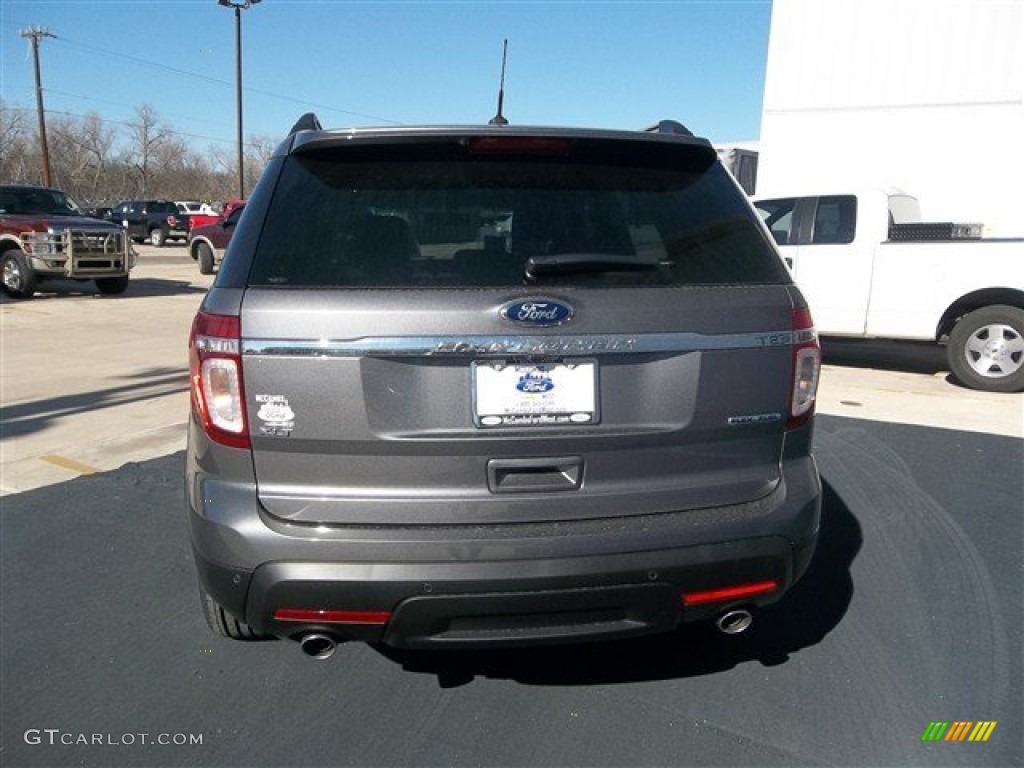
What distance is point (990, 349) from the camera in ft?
24.8

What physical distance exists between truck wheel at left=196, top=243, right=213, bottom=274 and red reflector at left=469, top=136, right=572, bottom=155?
59.4ft

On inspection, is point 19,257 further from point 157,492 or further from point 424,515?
point 424,515

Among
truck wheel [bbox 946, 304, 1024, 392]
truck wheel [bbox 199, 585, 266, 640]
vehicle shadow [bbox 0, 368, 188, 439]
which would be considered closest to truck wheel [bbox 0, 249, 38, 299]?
vehicle shadow [bbox 0, 368, 188, 439]

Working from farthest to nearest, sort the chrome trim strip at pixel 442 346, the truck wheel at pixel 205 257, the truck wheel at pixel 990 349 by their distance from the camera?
the truck wheel at pixel 205 257 < the truck wheel at pixel 990 349 < the chrome trim strip at pixel 442 346

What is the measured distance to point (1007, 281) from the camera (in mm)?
7348

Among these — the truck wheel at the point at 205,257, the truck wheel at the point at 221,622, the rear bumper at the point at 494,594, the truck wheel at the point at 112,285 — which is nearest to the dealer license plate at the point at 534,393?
the rear bumper at the point at 494,594

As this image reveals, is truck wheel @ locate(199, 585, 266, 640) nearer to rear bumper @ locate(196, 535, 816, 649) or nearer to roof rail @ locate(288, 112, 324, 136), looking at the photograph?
rear bumper @ locate(196, 535, 816, 649)

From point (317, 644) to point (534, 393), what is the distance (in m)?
0.96

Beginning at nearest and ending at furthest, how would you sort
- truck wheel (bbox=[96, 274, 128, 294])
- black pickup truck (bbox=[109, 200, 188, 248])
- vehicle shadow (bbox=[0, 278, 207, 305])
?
vehicle shadow (bbox=[0, 278, 207, 305])
truck wheel (bbox=[96, 274, 128, 294])
black pickup truck (bbox=[109, 200, 188, 248])

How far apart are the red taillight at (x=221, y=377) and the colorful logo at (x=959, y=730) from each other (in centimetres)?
230

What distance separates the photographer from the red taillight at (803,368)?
91.6 inches

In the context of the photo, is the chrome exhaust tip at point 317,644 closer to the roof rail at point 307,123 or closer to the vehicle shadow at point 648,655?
the vehicle shadow at point 648,655

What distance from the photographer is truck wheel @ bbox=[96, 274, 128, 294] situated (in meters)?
14.8

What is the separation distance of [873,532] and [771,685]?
1.59 meters
